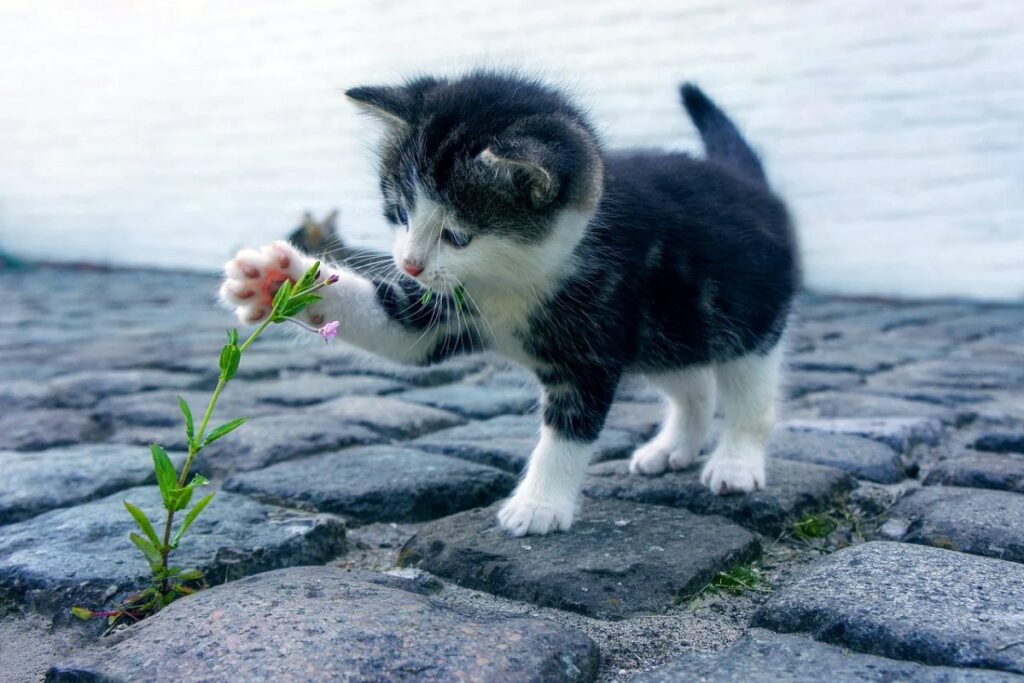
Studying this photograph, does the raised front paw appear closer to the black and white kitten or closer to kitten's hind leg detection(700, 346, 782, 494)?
the black and white kitten

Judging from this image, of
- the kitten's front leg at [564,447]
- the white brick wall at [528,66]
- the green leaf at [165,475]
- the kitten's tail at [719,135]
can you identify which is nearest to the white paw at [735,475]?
the kitten's front leg at [564,447]

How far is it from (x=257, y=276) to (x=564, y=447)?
2.30 ft

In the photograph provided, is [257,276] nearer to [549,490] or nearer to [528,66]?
[549,490]

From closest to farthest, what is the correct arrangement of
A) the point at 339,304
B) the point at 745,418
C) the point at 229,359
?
the point at 229,359 < the point at 339,304 < the point at 745,418

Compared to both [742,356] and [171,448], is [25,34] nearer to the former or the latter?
[171,448]

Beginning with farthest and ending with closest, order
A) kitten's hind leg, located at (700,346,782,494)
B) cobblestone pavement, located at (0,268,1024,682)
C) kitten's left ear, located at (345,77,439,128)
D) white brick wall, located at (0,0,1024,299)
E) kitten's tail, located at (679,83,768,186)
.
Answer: white brick wall, located at (0,0,1024,299), kitten's tail, located at (679,83,768,186), kitten's hind leg, located at (700,346,782,494), kitten's left ear, located at (345,77,439,128), cobblestone pavement, located at (0,268,1024,682)

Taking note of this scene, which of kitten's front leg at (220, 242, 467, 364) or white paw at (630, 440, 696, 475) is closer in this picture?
kitten's front leg at (220, 242, 467, 364)

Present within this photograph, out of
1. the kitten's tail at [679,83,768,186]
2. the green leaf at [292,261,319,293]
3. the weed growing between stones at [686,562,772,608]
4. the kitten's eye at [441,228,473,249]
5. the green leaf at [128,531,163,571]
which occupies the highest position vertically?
the kitten's tail at [679,83,768,186]

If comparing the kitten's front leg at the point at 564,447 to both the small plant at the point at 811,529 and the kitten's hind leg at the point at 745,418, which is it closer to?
the kitten's hind leg at the point at 745,418

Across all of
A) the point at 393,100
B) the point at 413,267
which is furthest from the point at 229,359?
the point at 393,100

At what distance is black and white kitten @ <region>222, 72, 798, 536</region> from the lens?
190 cm

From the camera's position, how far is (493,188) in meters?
1.87

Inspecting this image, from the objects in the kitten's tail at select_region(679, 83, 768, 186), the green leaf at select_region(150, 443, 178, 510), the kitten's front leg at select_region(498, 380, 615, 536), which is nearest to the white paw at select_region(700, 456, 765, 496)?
the kitten's front leg at select_region(498, 380, 615, 536)

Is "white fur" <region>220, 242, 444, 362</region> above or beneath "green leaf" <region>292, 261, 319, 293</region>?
beneath
